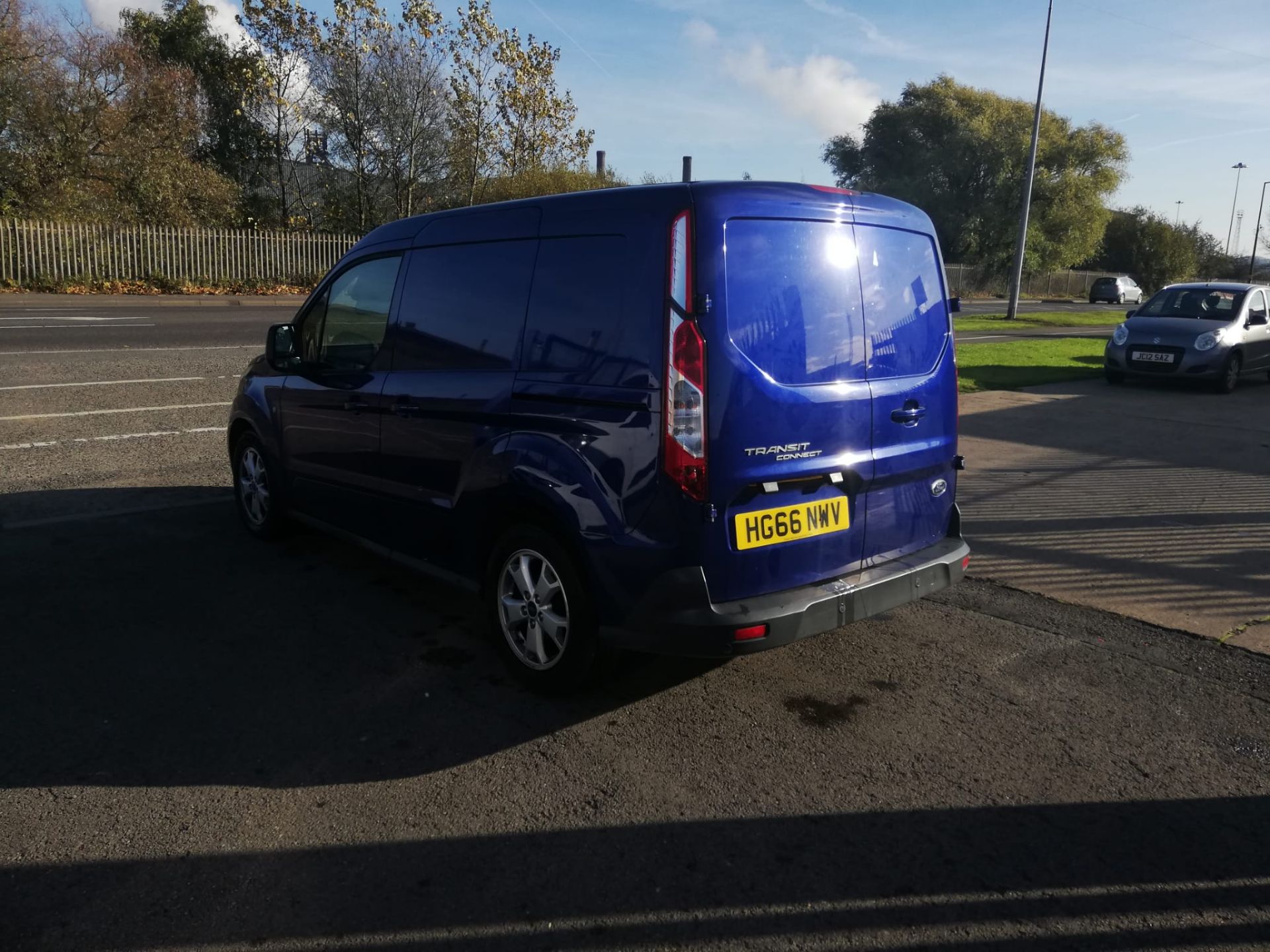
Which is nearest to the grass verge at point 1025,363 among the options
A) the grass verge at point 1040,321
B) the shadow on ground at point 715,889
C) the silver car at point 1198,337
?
the silver car at point 1198,337

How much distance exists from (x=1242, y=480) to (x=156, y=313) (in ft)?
64.7

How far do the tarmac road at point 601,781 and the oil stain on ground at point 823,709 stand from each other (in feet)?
0.06

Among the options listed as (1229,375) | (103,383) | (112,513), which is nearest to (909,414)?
(112,513)

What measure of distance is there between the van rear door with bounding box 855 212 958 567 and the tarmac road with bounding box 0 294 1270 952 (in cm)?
70

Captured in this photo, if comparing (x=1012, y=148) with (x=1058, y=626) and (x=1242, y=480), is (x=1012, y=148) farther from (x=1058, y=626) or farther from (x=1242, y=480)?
(x=1058, y=626)

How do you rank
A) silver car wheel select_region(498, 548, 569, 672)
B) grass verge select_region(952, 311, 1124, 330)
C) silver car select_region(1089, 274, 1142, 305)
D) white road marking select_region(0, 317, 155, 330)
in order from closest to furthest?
silver car wheel select_region(498, 548, 569, 672) < white road marking select_region(0, 317, 155, 330) < grass verge select_region(952, 311, 1124, 330) < silver car select_region(1089, 274, 1142, 305)

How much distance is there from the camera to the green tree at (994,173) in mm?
54719

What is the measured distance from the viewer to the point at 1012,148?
2120 inches

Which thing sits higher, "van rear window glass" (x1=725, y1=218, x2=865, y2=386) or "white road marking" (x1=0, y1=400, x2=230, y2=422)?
"van rear window glass" (x1=725, y1=218, x2=865, y2=386)

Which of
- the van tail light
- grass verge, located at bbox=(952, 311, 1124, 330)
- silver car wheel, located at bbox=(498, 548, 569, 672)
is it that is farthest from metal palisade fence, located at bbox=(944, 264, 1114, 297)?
the van tail light

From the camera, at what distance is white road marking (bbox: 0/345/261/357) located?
13.1 m

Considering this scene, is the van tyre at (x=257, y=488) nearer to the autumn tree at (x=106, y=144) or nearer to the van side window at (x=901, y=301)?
the van side window at (x=901, y=301)

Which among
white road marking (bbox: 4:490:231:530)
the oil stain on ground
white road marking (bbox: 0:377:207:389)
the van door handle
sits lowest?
the oil stain on ground

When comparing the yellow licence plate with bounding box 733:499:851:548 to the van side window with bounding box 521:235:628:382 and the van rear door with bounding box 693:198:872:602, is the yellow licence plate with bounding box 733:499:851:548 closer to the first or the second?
the van rear door with bounding box 693:198:872:602
